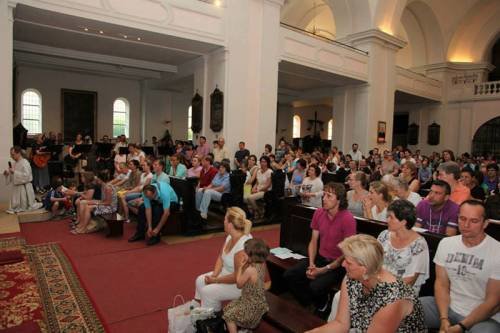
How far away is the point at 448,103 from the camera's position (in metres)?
20.8

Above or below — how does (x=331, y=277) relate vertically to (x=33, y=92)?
below

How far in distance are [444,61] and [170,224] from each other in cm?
1883

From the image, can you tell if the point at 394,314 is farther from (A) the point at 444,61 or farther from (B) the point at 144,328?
(A) the point at 444,61

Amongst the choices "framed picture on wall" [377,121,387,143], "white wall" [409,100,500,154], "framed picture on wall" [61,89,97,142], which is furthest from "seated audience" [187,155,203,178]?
"white wall" [409,100,500,154]

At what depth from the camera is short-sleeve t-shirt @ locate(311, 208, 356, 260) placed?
3725 mm

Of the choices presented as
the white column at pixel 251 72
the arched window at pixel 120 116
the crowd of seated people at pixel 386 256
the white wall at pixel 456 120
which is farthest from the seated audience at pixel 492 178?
the arched window at pixel 120 116

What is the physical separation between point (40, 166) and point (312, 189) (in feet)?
23.7

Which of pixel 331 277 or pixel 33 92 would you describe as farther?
pixel 33 92

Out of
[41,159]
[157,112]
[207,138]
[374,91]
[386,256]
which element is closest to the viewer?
[386,256]

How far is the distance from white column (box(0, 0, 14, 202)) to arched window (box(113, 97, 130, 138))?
8792 mm

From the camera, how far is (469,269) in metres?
2.71

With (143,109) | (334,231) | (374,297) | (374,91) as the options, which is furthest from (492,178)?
(143,109)

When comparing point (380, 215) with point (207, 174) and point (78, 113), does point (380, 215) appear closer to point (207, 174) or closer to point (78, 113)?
point (207, 174)

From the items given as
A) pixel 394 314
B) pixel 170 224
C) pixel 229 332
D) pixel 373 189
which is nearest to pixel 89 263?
pixel 170 224
